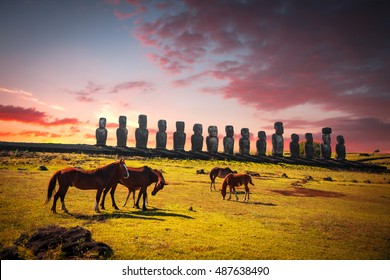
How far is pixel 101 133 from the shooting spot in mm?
59844

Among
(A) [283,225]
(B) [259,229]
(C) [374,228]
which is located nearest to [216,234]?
(B) [259,229]

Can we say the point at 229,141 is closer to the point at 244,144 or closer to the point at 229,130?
the point at 229,130

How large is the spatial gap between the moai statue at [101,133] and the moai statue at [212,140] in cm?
2332

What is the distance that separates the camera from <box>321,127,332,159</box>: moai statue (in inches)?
2610

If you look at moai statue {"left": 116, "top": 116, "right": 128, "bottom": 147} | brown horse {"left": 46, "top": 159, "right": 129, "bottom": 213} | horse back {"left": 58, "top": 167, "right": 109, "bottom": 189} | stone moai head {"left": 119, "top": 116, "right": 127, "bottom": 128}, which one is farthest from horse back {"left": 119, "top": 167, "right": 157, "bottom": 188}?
stone moai head {"left": 119, "top": 116, "right": 127, "bottom": 128}

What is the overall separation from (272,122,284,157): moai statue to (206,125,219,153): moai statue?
14.3 metres

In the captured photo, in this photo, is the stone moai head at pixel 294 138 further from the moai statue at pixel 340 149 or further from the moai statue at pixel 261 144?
the moai statue at pixel 340 149

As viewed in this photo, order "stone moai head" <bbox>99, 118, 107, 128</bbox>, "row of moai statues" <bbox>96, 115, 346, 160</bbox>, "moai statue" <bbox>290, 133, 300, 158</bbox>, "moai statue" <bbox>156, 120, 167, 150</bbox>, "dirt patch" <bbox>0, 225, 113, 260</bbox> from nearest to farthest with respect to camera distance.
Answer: "dirt patch" <bbox>0, 225, 113, 260</bbox>
"stone moai head" <bbox>99, 118, 107, 128</bbox>
"row of moai statues" <bbox>96, 115, 346, 160</bbox>
"moai statue" <bbox>156, 120, 167, 150</bbox>
"moai statue" <bbox>290, 133, 300, 158</bbox>

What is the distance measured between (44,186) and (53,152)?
3391cm

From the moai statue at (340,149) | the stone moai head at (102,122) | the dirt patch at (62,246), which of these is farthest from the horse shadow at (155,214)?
the moai statue at (340,149)

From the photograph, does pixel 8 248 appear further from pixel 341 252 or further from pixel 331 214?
pixel 331 214

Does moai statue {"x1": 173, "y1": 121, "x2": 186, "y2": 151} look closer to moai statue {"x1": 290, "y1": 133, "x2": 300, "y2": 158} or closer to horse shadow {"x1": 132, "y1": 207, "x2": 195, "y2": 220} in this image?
moai statue {"x1": 290, "y1": 133, "x2": 300, "y2": 158}

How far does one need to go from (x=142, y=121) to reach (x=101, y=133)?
9.76 metres

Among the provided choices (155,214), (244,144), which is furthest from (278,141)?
(155,214)
